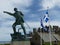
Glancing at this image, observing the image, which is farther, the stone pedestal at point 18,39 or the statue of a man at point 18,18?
the statue of a man at point 18,18

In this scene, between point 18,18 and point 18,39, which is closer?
point 18,39

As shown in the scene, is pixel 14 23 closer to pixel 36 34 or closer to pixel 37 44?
pixel 37 44

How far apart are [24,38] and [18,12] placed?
462 centimetres

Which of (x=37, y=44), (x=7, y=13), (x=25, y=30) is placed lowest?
(x=37, y=44)

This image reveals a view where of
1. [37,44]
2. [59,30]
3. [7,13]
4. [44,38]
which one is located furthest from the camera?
[59,30]

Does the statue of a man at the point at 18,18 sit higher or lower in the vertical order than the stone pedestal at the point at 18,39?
higher

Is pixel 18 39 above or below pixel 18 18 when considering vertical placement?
below

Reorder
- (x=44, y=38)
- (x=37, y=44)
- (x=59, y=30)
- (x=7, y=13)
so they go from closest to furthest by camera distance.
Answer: (x=7, y=13), (x=37, y=44), (x=44, y=38), (x=59, y=30)

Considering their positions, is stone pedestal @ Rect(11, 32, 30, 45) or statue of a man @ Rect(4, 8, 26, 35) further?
statue of a man @ Rect(4, 8, 26, 35)

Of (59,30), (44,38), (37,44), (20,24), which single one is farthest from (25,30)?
(59,30)

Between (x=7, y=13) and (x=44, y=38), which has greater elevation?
(x=7, y=13)

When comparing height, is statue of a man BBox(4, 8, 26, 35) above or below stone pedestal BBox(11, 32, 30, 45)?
above

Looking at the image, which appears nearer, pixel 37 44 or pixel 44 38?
pixel 37 44

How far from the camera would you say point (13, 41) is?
138ft
